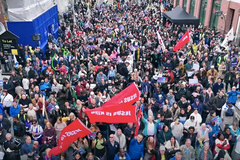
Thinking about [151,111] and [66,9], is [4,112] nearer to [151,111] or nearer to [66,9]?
[151,111]

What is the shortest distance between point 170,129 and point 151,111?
1146 mm

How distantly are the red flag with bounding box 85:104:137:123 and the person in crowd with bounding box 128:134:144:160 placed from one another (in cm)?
62

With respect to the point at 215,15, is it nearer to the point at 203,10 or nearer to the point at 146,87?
the point at 203,10

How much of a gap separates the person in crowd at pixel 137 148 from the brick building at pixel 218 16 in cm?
1635

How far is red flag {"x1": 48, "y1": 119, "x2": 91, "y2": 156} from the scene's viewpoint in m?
6.49

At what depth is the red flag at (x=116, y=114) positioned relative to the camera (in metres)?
6.67

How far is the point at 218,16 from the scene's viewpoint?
2352 cm

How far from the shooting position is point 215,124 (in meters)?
7.74

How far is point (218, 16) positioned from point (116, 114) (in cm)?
2025

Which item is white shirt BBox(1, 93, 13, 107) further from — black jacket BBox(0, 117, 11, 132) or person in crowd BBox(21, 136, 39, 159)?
person in crowd BBox(21, 136, 39, 159)

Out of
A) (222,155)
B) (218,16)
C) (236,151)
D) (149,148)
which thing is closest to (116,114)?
(149,148)

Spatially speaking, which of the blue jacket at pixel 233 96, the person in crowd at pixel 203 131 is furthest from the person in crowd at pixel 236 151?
the blue jacket at pixel 233 96

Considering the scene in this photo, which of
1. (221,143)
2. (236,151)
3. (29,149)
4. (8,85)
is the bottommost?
(236,151)

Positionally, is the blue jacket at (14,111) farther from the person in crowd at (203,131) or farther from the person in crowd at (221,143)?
the person in crowd at (221,143)
